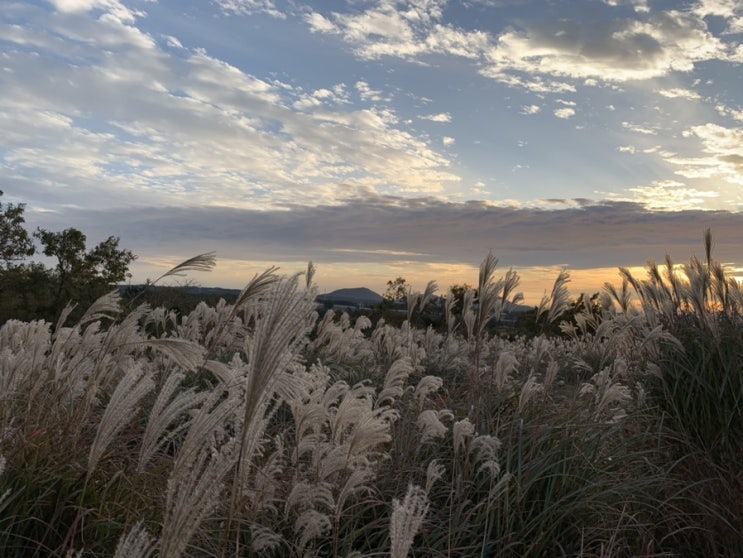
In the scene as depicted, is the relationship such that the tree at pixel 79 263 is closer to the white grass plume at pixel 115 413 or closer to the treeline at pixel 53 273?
the treeline at pixel 53 273

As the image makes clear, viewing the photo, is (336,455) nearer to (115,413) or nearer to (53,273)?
(115,413)

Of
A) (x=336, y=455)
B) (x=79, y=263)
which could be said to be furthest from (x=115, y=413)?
(x=79, y=263)

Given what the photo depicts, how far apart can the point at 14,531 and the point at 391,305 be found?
68.9 ft

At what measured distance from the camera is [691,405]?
6.52 m

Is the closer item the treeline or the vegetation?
the vegetation

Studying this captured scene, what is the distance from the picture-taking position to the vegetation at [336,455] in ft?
7.38

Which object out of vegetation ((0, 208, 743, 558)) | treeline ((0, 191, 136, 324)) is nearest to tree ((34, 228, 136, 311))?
treeline ((0, 191, 136, 324))

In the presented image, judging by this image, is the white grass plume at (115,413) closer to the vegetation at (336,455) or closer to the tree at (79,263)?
the vegetation at (336,455)

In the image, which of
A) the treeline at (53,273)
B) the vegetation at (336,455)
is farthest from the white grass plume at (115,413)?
the treeline at (53,273)

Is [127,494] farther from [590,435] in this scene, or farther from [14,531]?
[590,435]

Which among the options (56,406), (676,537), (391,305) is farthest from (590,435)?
(391,305)

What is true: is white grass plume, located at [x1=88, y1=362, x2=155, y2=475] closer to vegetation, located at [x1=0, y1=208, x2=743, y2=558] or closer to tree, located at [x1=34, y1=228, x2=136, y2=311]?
vegetation, located at [x1=0, y1=208, x2=743, y2=558]

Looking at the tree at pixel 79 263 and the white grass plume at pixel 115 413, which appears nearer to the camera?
the white grass plume at pixel 115 413

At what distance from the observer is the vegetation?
225cm
